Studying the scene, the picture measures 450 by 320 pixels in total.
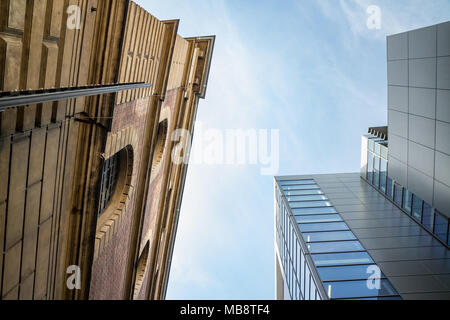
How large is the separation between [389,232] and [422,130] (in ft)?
23.7

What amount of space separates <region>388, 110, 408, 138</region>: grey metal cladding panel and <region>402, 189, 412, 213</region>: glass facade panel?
5874 mm

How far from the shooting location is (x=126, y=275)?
1423cm

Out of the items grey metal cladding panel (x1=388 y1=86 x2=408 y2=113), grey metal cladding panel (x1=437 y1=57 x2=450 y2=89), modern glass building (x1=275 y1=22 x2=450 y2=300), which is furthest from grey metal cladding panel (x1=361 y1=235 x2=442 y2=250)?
grey metal cladding panel (x1=437 y1=57 x2=450 y2=89)

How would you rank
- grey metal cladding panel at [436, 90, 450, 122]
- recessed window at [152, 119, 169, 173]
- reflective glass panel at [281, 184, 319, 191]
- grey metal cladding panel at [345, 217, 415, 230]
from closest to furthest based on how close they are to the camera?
grey metal cladding panel at [436, 90, 450, 122] < recessed window at [152, 119, 169, 173] < grey metal cladding panel at [345, 217, 415, 230] < reflective glass panel at [281, 184, 319, 191]

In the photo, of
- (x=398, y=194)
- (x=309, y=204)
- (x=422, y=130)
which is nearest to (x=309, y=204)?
(x=309, y=204)

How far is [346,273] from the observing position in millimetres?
14055

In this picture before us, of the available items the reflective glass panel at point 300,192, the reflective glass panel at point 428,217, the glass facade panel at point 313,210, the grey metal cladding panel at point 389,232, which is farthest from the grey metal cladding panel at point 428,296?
the reflective glass panel at point 300,192

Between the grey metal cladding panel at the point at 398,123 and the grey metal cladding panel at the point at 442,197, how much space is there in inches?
114

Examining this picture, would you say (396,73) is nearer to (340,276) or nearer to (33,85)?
(340,276)

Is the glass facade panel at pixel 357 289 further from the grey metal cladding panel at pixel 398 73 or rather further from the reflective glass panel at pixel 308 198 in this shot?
the reflective glass panel at pixel 308 198

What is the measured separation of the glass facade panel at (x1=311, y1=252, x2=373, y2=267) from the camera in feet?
48.5

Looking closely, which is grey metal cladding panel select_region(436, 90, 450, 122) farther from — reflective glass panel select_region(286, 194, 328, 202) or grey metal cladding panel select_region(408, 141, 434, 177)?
reflective glass panel select_region(286, 194, 328, 202)

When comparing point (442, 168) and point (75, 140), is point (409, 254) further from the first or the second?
point (75, 140)
